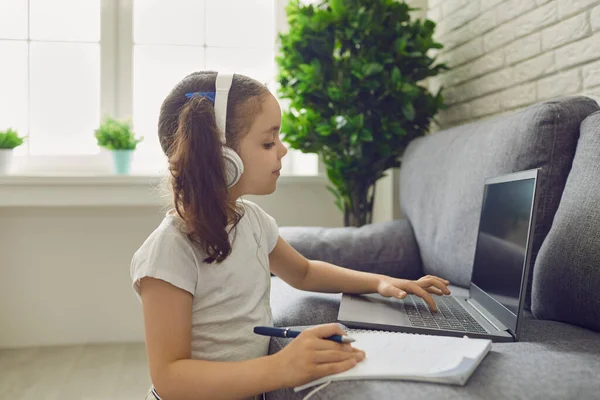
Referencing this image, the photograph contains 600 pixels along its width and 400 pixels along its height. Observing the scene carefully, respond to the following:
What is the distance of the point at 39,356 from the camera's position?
253 centimetres

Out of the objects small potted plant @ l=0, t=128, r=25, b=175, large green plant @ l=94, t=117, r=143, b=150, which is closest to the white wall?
small potted plant @ l=0, t=128, r=25, b=175

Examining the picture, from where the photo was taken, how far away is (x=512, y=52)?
6.83ft

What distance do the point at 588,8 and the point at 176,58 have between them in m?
1.98

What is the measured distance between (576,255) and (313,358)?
0.62m

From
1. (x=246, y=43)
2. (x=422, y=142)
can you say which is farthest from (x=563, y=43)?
(x=246, y=43)

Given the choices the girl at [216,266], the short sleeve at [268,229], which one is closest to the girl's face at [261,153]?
the girl at [216,266]

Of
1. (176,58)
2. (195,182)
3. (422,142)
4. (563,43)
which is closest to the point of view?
(195,182)

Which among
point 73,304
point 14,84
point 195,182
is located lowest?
point 73,304

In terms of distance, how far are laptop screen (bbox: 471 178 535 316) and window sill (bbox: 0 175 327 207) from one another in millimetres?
1602

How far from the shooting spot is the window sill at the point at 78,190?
252cm

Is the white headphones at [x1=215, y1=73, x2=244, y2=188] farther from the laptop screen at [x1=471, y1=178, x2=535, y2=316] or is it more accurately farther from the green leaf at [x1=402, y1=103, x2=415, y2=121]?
the green leaf at [x1=402, y1=103, x2=415, y2=121]

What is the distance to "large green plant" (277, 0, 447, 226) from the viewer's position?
2244 millimetres

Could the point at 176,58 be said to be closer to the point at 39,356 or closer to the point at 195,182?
the point at 39,356

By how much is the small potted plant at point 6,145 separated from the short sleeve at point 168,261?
195 cm
